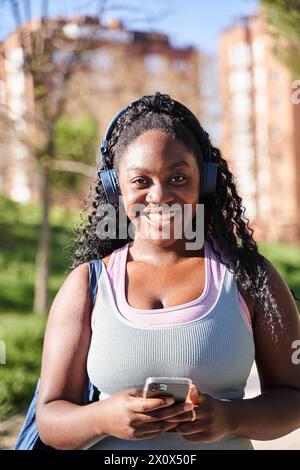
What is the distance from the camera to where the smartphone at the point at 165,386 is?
3.78ft

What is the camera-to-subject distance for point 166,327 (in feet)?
4.15

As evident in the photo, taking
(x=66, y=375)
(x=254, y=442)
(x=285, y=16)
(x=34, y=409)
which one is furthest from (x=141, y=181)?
(x=285, y=16)

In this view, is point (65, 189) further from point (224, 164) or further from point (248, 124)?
point (224, 164)

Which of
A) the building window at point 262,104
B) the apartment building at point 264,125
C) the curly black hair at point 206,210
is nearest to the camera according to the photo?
the curly black hair at point 206,210

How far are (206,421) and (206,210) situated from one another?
494 mm

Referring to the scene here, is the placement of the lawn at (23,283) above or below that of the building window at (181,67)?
below

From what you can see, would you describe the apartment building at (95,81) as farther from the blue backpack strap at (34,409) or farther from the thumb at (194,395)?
the thumb at (194,395)

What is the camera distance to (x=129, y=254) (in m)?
1.43

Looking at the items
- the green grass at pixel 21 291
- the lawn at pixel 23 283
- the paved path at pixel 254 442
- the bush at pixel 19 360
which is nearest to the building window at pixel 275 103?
the lawn at pixel 23 283

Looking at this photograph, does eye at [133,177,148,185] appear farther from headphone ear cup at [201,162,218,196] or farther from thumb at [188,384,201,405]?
thumb at [188,384,201,405]

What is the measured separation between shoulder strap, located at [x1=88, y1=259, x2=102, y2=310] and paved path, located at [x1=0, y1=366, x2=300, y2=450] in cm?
123

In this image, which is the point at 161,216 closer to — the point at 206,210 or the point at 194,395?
the point at 206,210

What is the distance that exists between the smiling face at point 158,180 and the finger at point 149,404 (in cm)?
35
